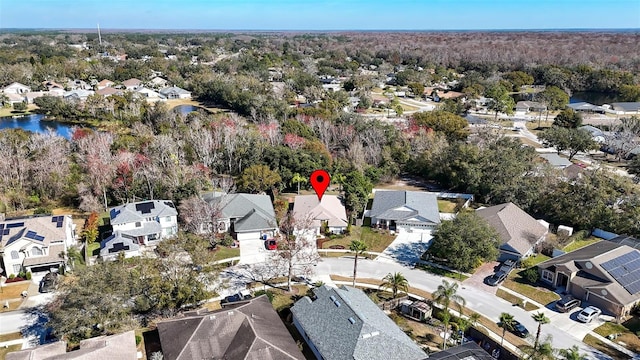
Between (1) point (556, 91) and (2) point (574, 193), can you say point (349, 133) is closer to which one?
(2) point (574, 193)

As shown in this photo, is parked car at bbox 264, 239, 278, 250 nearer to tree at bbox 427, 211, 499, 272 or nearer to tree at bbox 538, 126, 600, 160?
tree at bbox 427, 211, 499, 272

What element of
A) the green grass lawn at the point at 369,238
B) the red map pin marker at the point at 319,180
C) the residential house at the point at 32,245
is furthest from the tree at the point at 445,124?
the residential house at the point at 32,245

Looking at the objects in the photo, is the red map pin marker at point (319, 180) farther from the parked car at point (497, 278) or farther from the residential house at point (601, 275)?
the residential house at point (601, 275)

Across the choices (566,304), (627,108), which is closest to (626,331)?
(566,304)

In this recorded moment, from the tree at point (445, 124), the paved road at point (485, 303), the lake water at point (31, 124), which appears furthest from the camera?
the lake water at point (31, 124)

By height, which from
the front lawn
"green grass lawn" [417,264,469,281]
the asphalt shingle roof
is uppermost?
the asphalt shingle roof

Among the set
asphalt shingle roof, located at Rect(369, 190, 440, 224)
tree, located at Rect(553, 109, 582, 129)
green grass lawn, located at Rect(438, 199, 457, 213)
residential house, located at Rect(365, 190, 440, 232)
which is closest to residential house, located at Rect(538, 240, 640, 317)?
residential house, located at Rect(365, 190, 440, 232)

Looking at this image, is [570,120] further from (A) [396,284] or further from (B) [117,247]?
(B) [117,247]
